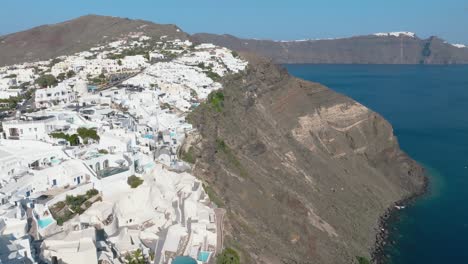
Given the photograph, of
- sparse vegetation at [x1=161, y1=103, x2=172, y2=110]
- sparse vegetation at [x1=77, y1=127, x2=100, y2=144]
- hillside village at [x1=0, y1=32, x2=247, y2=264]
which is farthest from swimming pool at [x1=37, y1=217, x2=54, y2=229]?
sparse vegetation at [x1=161, y1=103, x2=172, y2=110]

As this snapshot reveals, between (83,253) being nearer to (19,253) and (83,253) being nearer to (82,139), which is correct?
(19,253)

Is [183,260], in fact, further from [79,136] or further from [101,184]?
[79,136]

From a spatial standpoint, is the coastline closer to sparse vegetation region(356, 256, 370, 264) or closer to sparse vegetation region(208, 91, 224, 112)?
sparse vegetation region(356, 256, 370, 264)

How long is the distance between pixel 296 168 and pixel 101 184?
20.0 meters

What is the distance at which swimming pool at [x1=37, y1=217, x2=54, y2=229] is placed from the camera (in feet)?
62.5

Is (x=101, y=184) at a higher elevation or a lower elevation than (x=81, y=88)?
lower

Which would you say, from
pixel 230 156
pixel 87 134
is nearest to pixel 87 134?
pixel 87 134

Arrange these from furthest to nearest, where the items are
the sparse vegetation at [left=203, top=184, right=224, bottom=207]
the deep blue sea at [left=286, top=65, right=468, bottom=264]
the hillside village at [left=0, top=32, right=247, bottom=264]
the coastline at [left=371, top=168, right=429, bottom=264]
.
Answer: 1. the deep blue sea at [left=286, top=65, right=468, bottom=264]
2. the coastline at [left=371, top=168, right=429, bottom=264]
3. the sparse vegetation at [left=203, top=184, right=224, bottom=207]
4. the hillside village at [left=0, top=32, right=247, bottom=264]

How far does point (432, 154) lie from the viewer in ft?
182

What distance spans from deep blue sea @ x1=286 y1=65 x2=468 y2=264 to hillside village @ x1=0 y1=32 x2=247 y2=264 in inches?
663

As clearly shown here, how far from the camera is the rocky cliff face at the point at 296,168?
27281 millimetres

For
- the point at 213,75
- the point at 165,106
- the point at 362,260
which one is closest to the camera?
the point at 362,260

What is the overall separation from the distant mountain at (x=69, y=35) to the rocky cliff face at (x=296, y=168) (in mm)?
35997

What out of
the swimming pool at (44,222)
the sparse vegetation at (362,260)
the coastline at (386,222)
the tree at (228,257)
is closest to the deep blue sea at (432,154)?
the coastline at (386,222)
